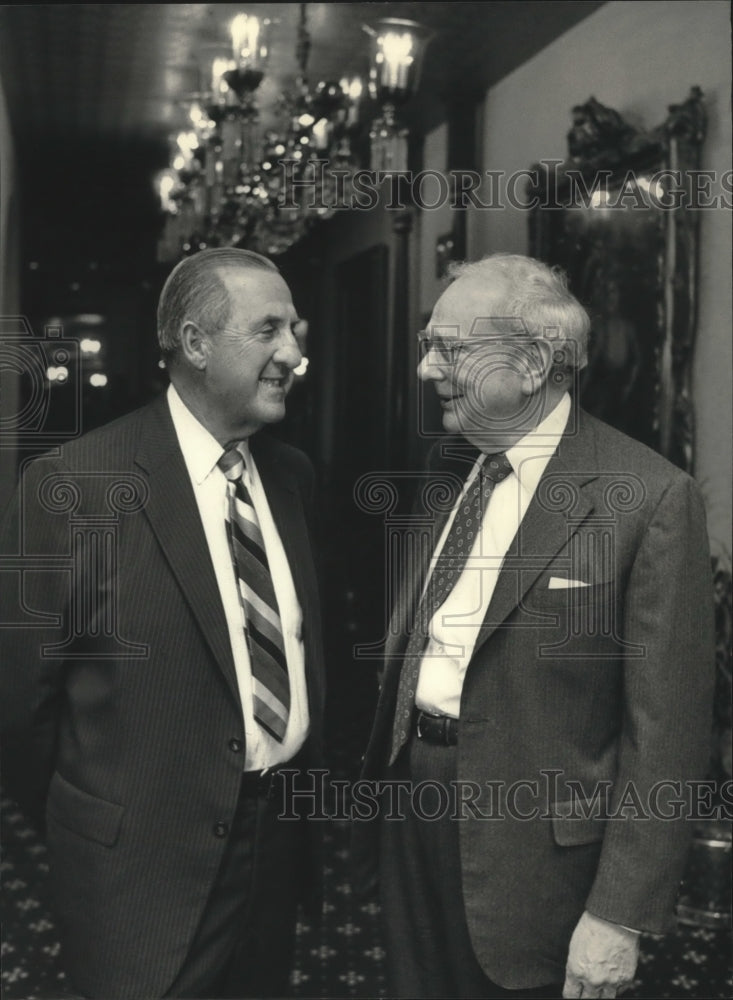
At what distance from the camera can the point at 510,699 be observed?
7.27 feet

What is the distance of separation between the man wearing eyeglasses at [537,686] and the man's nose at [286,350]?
0.27 metres

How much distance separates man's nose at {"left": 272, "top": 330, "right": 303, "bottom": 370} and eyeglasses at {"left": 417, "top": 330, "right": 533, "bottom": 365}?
270mm

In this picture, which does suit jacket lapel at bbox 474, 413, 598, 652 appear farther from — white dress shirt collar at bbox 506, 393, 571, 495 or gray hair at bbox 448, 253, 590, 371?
gray hair at bbox 448, 253, 590, 371

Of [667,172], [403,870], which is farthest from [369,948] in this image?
[667,172]

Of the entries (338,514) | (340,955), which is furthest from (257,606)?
(340,955)

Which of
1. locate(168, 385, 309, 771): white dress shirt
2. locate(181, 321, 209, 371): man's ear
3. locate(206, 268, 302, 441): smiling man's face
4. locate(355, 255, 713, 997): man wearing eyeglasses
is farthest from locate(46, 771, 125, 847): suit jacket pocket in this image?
locate(181, 321, 209, 371): man's ear

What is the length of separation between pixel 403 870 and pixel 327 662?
0.48m

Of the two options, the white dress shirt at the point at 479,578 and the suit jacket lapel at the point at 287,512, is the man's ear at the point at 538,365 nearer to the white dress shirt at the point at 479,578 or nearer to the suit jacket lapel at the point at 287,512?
the white dress shirt at the point at 479,578

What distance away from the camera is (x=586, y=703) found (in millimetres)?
2211

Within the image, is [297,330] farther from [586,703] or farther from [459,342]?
[586,703]

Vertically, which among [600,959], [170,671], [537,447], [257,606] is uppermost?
[537,447]

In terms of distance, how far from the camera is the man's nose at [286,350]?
7.89 feet

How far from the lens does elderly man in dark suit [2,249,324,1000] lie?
2.32m

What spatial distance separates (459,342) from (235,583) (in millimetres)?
644
